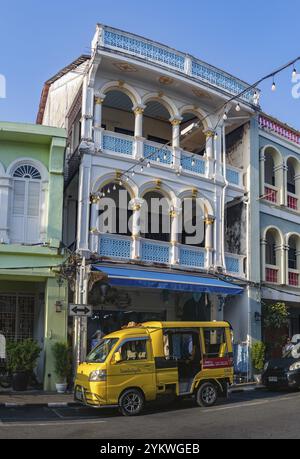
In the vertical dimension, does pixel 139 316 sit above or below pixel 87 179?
below

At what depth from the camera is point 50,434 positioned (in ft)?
31.9

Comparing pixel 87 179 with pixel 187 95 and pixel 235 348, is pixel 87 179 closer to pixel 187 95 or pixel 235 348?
pixel 187 95

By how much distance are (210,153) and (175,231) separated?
3.73 meters

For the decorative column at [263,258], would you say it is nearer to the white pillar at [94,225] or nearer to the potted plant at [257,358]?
the potted plant at [257,358]

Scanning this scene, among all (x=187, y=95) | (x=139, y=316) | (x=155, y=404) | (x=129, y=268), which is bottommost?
(x=155, y=404)

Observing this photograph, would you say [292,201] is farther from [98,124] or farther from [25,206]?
[25,206]

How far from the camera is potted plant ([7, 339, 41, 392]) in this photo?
53.5 ft

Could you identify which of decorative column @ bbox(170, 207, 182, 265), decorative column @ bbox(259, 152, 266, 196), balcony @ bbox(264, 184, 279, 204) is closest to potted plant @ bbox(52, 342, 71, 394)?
decorative column @ bbox(170, 207, 182, 265)

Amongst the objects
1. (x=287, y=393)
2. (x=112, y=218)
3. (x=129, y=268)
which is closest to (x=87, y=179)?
(x=112, y=218)

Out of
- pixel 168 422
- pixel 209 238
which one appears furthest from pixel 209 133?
pixel 168 422

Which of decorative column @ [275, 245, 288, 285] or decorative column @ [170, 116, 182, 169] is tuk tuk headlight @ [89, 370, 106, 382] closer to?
decorative column @ [170, 116, 182, 169]

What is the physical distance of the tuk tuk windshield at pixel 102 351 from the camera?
12.7 m
